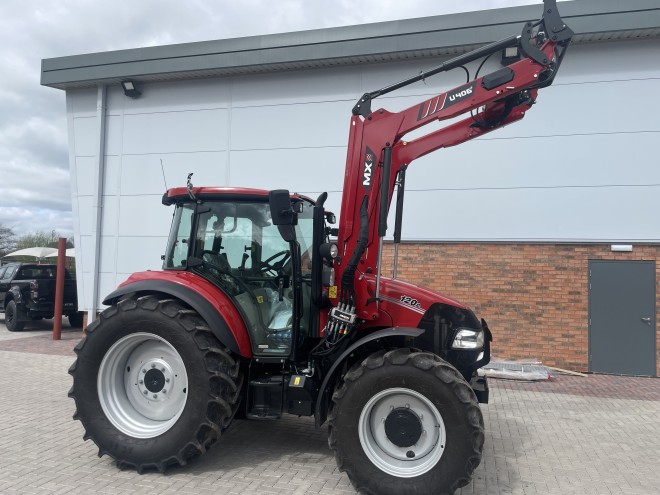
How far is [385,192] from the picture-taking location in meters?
4.14

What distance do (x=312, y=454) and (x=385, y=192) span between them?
2.49 m

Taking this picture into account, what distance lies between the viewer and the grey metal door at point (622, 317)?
8758 millimetres

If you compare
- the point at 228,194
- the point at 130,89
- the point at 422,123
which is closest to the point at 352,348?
the point at 228,194

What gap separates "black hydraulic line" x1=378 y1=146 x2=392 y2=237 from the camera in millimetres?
4141

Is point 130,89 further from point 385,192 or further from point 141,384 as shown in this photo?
point 385,192

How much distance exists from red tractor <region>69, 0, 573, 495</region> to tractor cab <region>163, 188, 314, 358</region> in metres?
0.01

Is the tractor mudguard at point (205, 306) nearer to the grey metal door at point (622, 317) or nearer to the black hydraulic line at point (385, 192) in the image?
the black hydraulic line at point (385, 192)

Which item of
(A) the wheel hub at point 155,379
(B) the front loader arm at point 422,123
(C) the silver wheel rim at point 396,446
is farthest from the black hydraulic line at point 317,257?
(A) the wheel hub at point 155,379

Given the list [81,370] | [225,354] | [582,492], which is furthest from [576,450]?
[81,370]

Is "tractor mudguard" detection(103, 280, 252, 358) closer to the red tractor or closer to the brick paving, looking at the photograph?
the red tractor

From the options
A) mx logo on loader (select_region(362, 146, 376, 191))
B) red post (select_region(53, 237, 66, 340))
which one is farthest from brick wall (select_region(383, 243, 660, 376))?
red post (select_region(53, 237, 66, 340))

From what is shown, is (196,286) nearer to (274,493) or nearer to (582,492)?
(274,493)

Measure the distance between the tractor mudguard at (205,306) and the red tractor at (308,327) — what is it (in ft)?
0.04

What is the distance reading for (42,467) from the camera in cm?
429
